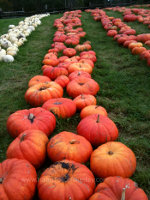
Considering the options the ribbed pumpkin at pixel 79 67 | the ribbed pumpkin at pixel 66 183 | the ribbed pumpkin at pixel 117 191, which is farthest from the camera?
the ribbed pumpkin at pixel 79 67

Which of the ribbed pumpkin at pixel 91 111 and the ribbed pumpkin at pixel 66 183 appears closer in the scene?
the ribbed pumpkin at pixel 66 183

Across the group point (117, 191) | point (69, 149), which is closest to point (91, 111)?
point (69, 149)

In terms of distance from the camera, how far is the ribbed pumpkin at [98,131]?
288 cm

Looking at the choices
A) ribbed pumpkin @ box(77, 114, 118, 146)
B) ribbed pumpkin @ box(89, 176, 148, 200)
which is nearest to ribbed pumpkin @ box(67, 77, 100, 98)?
ribbed pumpkin @ box(77, 114, 118, 146)

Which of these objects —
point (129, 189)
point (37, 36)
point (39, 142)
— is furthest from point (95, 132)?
point (37, 36)

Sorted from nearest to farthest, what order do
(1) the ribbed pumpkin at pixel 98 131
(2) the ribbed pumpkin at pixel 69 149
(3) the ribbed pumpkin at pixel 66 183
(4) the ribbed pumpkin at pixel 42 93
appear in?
1. (3) the ribbed pumpkin at pixel 66 183
2. (2) the ribbed pumpkin at pixel 69 149
3. (1) the ribbed pumpkin at pixel 98 131
4. (4) the ribbed pumpkin at pixel 42 93

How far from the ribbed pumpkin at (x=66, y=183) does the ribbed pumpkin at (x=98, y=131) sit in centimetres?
76

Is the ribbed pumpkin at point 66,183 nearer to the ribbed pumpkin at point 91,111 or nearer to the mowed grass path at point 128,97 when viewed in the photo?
the mowed grass path at point 128,97

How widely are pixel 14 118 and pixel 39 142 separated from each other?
0.75m

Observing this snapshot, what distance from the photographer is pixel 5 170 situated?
2.19 metres

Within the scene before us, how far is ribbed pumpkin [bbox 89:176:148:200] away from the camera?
6.06 ft

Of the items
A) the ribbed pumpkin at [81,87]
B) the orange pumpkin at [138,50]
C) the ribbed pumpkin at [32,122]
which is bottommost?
the ribbed pumpkin at [32,122]

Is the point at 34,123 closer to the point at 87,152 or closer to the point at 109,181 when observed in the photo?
the point at 87,152

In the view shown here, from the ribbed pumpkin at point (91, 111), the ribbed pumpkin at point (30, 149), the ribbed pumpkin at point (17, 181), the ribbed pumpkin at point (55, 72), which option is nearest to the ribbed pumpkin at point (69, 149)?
the ribbed pumpkin at point (30, 149)
